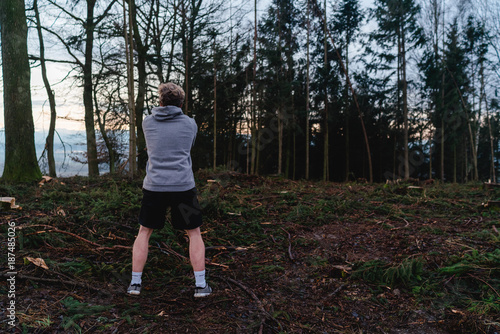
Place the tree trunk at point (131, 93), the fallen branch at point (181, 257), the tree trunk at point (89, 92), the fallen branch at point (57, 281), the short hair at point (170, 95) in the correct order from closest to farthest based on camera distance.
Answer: the fallen branch at point (57, 281) → the short hair at point (170, 95) → the fallen branch at point (181, 257) → the tree trunk at point (131, 93) → the tree trunk at point (89, 92)

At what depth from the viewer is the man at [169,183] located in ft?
8.86

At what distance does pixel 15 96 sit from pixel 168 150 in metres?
7.30

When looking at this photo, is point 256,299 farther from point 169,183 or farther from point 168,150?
point 168,150

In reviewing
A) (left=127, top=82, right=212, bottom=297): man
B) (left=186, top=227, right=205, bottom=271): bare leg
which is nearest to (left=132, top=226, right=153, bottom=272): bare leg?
(left=127, top=82, right=212, bottom=297): man

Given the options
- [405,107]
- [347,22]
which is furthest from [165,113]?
[347,22]

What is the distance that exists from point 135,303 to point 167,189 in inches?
39.7

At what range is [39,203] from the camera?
17.4ft

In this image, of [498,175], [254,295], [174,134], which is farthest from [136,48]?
[498,175]

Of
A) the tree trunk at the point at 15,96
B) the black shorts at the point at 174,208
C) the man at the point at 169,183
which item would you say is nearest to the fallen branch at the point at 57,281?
the man at the point at 169,183

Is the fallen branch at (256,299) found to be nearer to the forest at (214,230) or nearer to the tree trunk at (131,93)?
the forest at (214,230)

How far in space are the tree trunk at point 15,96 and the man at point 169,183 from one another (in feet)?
21.6

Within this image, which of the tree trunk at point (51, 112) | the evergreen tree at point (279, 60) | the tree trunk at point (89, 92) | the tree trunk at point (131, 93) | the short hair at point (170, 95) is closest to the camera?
the short hair at point (170, 95)

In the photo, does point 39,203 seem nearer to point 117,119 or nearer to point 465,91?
point 117,119

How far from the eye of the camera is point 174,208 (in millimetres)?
2752
